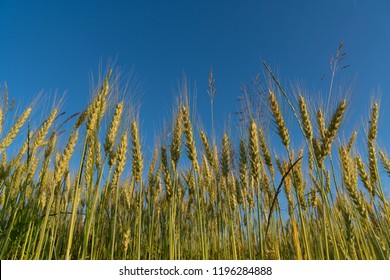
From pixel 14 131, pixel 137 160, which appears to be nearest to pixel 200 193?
pixel 137 160

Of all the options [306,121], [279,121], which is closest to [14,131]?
[279,121]

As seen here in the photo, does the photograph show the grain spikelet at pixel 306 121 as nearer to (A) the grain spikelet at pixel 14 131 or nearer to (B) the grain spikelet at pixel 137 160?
(B) the grain spikelet at pixel 137 160

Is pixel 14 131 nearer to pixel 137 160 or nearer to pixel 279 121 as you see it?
pixel 137 160

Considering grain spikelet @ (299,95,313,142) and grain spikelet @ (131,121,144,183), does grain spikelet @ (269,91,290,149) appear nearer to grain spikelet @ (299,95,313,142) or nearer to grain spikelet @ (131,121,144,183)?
grain spikelet @ (299,95,313,142)

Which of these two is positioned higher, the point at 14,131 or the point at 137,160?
the point at 14,131

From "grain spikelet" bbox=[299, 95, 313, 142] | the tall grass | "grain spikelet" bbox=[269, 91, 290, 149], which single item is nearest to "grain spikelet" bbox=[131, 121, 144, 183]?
the tall grass

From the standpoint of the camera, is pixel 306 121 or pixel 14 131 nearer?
pixel 306 121

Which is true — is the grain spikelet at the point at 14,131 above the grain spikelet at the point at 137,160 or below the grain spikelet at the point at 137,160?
above

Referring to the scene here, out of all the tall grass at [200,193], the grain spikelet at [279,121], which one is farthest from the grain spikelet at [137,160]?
the grain spikelet at [279,121]

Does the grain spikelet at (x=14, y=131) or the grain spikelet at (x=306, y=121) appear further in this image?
the grain spikelet at (x=14, y=131)

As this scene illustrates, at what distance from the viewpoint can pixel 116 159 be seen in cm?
221

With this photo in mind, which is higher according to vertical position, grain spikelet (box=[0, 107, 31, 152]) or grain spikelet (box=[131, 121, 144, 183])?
grain spikelet (box=[0, 107, 31, 152])
